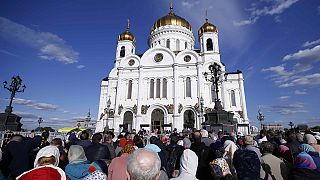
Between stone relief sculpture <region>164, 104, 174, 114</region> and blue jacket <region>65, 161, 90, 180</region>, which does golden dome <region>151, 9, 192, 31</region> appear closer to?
stone relief sculpture <region>164, 104, 174, 114</region>

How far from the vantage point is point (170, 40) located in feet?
123

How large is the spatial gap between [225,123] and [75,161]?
12144mm

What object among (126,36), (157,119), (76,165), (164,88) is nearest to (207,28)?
(164,88)

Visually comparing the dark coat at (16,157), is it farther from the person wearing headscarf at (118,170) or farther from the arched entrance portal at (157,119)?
the arched entrance portal at (157,119)

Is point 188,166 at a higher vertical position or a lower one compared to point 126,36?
lower

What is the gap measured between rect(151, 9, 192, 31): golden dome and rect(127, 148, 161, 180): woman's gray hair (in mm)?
39603

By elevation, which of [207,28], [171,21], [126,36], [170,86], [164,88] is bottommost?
[164,88]

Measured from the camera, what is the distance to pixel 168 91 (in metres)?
29.7

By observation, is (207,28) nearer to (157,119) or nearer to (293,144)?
(157,119)

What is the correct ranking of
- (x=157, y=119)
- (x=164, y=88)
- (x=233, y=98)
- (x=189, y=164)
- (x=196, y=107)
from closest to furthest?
1. (x=189, y=164)
2. (x=196, y=107)
3. (x=157, y=119)
4. (x=164, y=88)
5. (x=233, y=98)

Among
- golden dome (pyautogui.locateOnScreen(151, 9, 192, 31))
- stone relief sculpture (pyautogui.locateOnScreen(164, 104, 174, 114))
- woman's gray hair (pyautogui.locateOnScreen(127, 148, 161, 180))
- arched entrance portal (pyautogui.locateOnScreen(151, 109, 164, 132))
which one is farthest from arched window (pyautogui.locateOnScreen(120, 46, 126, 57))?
woman's gray hair (pyautogui.locateOnScreen(127, 148, 161, 180))

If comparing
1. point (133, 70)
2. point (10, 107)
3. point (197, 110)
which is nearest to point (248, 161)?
point (10, 107)

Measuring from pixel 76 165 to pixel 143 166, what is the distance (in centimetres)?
195

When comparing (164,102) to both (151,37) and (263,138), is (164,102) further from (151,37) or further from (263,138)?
(263,138)
